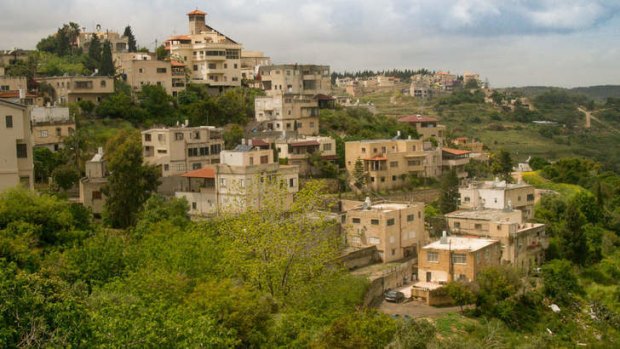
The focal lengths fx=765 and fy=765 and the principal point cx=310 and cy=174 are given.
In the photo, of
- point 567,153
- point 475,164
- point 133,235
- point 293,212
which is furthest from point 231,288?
point 567,153

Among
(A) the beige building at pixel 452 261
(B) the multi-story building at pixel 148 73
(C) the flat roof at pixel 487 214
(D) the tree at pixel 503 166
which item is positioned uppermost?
(B) the multi-story building at pixel 148 73

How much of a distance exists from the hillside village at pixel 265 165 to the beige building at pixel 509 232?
0.09 meters

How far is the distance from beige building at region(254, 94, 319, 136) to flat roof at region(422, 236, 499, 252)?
20664 millimetres

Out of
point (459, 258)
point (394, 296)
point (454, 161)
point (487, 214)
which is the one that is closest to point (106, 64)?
Result: point (454, 161)

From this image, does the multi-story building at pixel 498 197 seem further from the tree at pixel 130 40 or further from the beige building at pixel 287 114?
the tree at pixel 130 40

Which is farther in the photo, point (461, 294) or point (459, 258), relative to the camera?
point (459, 258)

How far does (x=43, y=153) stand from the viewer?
1716 inches

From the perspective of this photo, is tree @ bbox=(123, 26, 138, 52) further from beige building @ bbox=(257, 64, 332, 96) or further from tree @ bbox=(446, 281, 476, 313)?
→ tree @ bbox=(446, 281, 476, 313)

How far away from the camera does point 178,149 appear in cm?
4459

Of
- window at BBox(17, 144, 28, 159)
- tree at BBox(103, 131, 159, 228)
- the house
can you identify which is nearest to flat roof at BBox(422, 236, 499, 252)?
tree at BBox(103, 131, 159, 228)

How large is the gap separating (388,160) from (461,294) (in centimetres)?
2012

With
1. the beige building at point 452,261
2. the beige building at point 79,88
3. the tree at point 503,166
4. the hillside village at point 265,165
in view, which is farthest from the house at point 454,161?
the beige building at point 79,88

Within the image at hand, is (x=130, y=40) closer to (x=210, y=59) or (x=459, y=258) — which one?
(x=210, y=59)

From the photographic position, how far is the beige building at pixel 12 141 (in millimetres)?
30500
